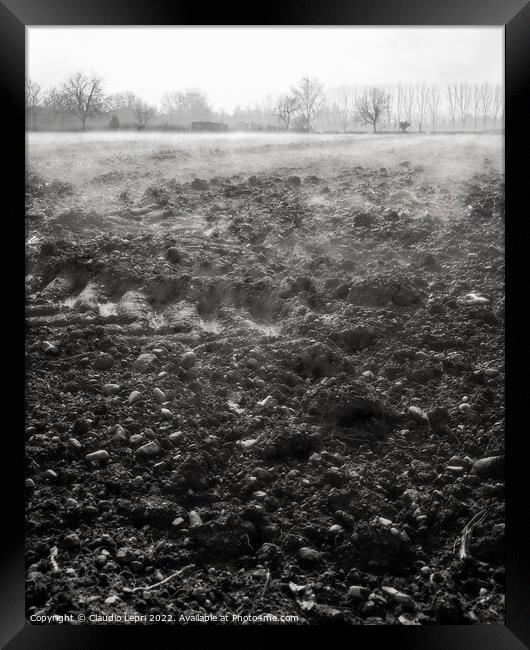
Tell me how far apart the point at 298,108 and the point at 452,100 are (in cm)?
63

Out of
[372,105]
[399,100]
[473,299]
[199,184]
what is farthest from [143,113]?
[473,299]

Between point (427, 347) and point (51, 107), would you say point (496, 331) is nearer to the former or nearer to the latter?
point (427, 347)

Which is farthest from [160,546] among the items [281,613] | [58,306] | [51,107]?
[51,107]

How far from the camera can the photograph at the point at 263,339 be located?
6.46ft

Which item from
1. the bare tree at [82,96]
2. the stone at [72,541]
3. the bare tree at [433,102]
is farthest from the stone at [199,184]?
the stone at [72,541]

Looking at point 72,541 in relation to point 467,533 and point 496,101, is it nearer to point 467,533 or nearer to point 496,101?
point 467,533

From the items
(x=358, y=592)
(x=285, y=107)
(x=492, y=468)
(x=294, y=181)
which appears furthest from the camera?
(x=294, y=181)

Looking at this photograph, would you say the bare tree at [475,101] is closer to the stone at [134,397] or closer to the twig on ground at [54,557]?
the stone at [134,397]

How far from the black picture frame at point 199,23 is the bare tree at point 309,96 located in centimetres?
22

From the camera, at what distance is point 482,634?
1.94 metres

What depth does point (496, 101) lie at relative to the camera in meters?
2.13

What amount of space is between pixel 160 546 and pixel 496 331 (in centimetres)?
156
